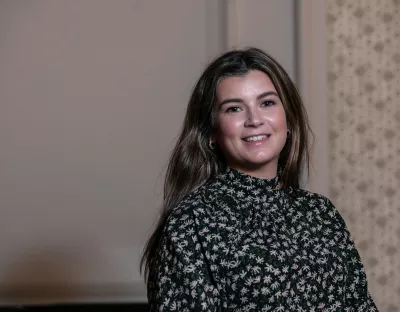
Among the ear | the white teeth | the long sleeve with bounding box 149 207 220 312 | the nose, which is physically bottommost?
the long sleeve with bounding box 149 207 220 312

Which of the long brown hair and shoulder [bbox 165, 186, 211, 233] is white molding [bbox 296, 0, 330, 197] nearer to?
the long brown hair

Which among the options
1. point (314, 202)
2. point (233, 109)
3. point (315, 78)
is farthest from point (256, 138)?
point (315, 78)

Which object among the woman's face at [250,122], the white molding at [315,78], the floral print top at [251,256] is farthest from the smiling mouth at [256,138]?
the white molding at [315,78]

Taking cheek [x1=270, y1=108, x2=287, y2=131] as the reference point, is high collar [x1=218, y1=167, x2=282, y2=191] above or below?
below

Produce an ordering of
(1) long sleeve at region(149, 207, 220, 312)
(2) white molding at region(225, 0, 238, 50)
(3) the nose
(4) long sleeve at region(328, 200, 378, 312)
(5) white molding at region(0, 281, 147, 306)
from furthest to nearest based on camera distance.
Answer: (2) white molding at region(225, 0, 238, 50)
(5) white molding at region(0, 281, 147, 306)
(4) long sleeve at region(328, 200, 378, 312)
(3) the nose
(1) long sleeve at region(149, 207, 220, 312)

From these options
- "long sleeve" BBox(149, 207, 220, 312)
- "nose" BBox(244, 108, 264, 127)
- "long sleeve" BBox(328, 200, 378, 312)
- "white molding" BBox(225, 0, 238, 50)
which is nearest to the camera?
"long sleeve" BBox(149, 207, 220, 312)

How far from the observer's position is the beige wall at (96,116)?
3.04 metres

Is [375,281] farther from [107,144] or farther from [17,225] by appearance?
[17,225]

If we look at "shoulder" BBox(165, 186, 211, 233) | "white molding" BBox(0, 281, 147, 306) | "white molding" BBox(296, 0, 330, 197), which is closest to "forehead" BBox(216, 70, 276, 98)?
"shoulder" BBox(165, 186, 211, 233)

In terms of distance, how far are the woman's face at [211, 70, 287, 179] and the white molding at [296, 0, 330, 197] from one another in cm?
94

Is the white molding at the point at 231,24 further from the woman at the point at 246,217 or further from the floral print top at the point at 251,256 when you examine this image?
the floral print top at the point at 251,256

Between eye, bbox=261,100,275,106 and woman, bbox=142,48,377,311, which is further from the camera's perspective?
eye, bbox=261,100,275,106

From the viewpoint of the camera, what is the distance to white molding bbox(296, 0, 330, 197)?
303cm

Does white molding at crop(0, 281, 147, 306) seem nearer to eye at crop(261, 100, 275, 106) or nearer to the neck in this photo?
the neck
